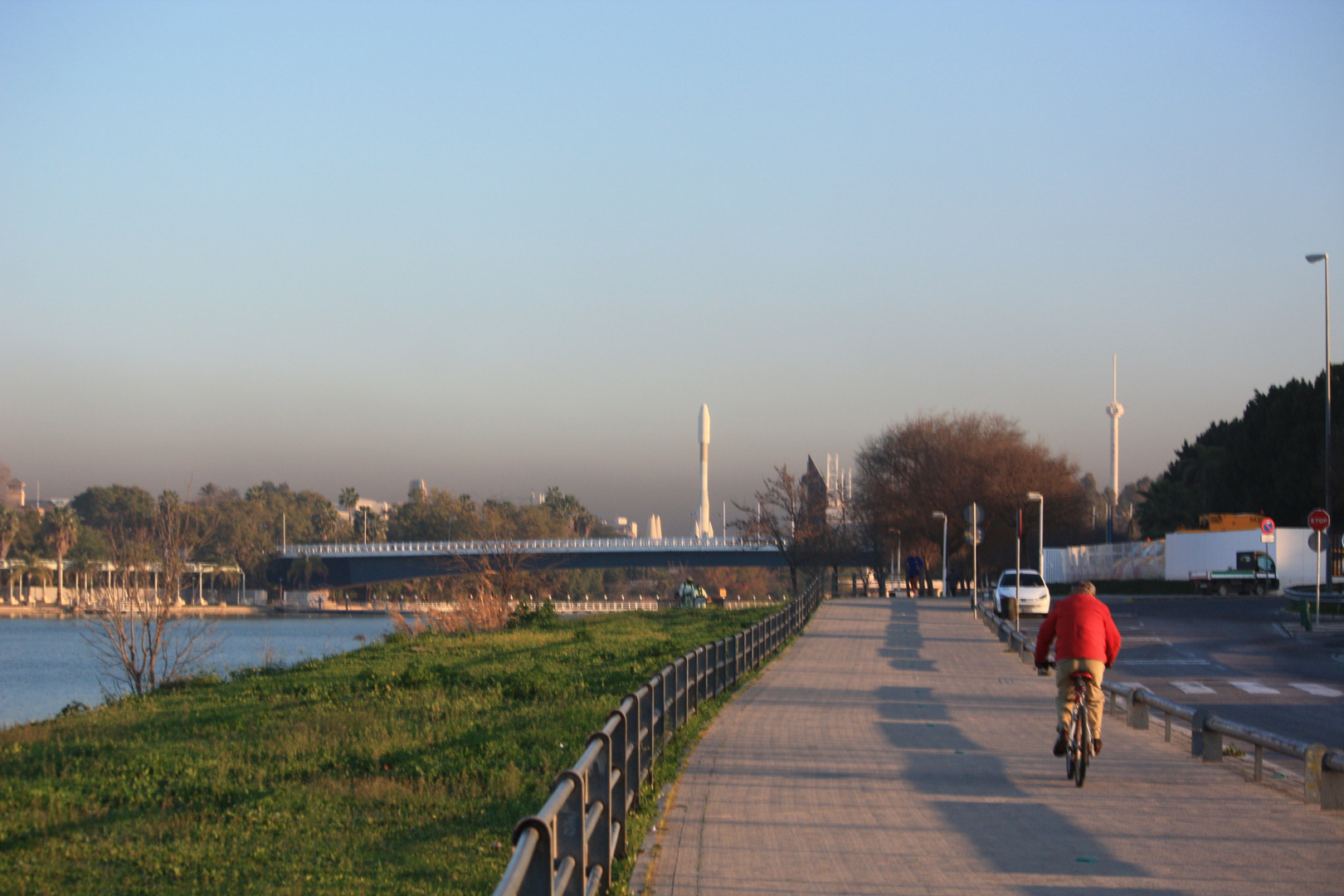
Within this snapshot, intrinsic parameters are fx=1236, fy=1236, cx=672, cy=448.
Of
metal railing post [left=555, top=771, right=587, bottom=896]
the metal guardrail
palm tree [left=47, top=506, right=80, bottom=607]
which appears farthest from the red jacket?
palm tree [left=47, top=506, right=80, bottom=607]

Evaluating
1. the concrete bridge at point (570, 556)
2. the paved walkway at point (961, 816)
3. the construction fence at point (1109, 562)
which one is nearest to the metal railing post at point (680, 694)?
the paved walkway at point (961, 816)

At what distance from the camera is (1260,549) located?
180ft

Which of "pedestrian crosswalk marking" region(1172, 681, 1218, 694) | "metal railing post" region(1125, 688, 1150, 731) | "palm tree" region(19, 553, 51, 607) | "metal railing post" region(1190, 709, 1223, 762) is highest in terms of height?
"metal railing post" region(1190, 709, 1223, 762)

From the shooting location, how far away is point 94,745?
11.6 metres

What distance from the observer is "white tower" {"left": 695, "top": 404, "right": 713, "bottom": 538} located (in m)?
150

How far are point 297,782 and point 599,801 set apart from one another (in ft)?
14.0

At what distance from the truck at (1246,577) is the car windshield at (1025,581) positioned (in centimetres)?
1492

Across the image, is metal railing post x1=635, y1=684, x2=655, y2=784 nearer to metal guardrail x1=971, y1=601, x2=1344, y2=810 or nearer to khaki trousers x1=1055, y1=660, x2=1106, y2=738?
khaki trousers x1=1055, y1=660, x2=1106, y2=738

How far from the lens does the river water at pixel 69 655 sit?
93.4 feet

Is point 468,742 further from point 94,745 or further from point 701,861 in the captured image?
point 701,861

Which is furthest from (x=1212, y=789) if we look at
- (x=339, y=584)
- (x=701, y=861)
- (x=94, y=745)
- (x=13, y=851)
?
(x=339, y=584)

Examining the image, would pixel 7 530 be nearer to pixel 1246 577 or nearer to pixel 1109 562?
pixel 1109 562

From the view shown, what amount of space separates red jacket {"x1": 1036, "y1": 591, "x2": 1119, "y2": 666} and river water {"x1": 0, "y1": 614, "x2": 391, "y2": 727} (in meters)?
15.2

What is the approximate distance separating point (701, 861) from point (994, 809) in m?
2.85
